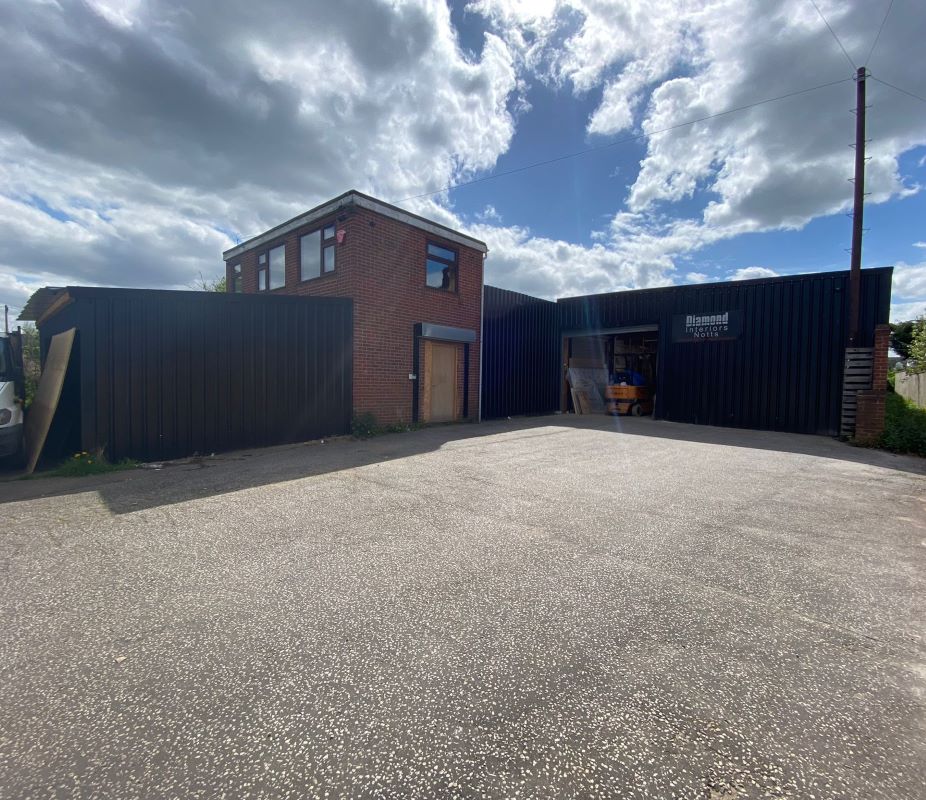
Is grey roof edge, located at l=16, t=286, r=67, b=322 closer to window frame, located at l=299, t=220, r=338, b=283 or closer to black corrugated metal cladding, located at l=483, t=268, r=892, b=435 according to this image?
window frame, located at l=299, t=220, r=338, b=283

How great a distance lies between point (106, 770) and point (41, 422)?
28.3 ft

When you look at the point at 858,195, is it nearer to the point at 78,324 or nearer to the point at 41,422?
the point at 78,324

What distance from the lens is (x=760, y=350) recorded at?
13.0 metres

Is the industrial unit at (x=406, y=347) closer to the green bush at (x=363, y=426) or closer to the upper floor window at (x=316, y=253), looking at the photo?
the upper floor window at (x=316, y=253)

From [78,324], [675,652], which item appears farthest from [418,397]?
[675,652]

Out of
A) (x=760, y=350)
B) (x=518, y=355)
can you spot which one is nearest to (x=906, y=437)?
(x=760, y=350)

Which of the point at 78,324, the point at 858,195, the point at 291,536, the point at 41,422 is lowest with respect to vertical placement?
the point at 291,536

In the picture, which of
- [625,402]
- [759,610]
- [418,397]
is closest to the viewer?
[759,610]

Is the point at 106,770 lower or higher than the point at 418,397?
lower

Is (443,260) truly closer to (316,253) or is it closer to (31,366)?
(316,253)

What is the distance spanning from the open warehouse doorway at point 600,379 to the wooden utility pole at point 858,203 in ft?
19.5

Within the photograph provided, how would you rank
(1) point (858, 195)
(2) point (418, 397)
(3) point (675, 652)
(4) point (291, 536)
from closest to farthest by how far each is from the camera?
(3) point (675, 652)
(4) point (291, 536)
(1) point (858, 195)
(2) point (418, 397)

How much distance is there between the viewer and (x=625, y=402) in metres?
16.9

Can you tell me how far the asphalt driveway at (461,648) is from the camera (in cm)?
173
